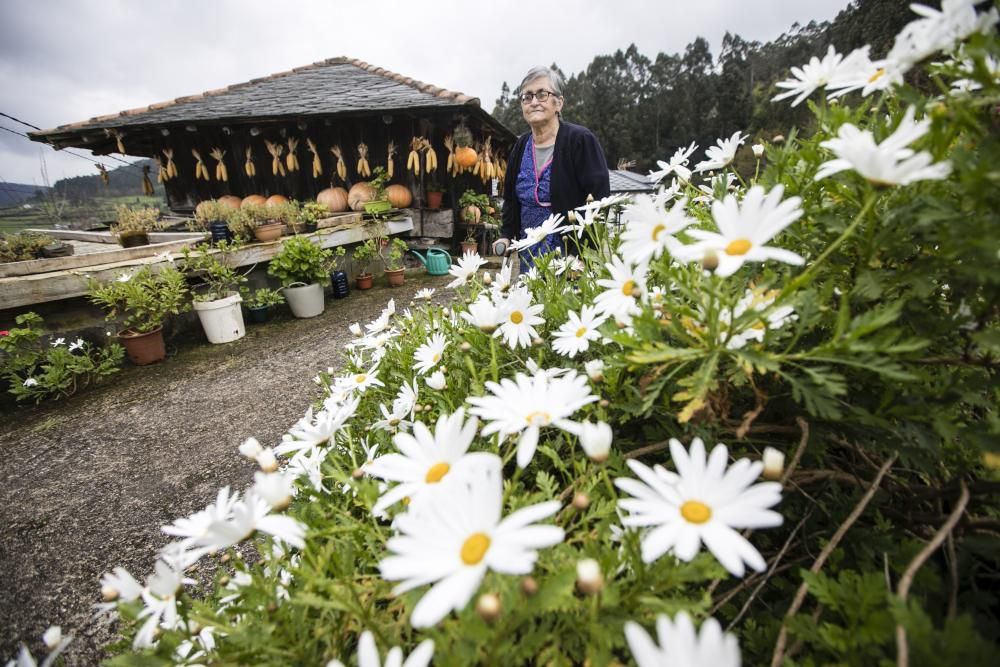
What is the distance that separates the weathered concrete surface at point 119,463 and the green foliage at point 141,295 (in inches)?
16.0

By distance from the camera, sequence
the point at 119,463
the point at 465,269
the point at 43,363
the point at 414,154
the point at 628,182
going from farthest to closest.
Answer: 1. the point at 628,182
2. the point at 414,154
3. the point at 43,363
4. the point at 119,463
5. the point at 465,269

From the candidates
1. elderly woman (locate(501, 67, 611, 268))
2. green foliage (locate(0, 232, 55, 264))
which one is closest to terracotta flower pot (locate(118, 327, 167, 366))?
green foliage (locate(0, 232, 55, 264))

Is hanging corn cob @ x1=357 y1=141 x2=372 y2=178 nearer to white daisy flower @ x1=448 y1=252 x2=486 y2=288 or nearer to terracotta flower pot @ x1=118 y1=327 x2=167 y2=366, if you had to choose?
terracotta flower pot @ x1=118 y1=327 x2=167 y2=366

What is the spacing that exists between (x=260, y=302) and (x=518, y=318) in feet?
14.9

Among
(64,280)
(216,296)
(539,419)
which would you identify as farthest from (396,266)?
(539,419)

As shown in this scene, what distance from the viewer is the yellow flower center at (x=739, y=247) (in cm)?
54

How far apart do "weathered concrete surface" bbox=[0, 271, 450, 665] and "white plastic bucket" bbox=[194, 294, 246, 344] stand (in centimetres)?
13

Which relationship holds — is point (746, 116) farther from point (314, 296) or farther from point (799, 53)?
point (314, 296)

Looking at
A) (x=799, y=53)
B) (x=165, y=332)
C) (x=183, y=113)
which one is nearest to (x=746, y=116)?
(x=799, y=53)

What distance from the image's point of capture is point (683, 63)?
42969 mm

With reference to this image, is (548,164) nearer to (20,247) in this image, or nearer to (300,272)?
(300,272)

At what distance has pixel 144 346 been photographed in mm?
3668

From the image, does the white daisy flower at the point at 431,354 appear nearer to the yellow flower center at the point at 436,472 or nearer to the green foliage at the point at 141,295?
the yellow flower center at the point at 436,472

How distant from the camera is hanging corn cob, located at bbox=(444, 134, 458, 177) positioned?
7.11 meters
